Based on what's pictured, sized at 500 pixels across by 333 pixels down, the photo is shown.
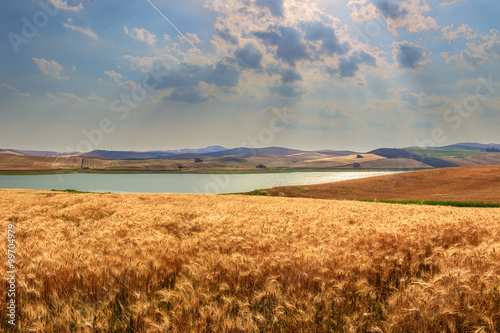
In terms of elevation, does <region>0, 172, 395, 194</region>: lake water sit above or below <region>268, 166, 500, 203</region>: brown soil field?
below

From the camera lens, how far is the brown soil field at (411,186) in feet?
177

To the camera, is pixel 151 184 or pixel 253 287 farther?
pixel 151 184

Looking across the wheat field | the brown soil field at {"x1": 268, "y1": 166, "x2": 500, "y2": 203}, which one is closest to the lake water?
the brown soil field at {"x1": 268, "y1": 166, "x2": 500, "y2": 203}

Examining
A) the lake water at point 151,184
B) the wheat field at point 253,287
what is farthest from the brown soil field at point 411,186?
the wheat field at point 253,287

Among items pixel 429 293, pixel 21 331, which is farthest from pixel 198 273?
pixel 429 293

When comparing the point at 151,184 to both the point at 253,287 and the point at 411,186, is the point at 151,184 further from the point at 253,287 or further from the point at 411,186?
the point at 253,287

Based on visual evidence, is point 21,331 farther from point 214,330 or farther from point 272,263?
point 272,263

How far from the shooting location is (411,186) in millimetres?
62188

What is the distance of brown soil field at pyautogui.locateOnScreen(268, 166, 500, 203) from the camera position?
177 feet

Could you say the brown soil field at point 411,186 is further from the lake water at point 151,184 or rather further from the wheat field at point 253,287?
the wheat field at point 253,287

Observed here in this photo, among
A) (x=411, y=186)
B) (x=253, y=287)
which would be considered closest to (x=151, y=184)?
(x=411, y=186)

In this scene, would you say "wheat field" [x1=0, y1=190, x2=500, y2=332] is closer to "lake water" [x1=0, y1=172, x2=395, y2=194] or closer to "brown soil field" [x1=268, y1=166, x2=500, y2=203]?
"brown soil field" [x1=268, y1=166, x2=500, y2=203]

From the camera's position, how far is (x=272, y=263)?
4121 millimetres

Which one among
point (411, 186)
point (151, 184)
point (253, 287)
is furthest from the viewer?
point (151, 184)
